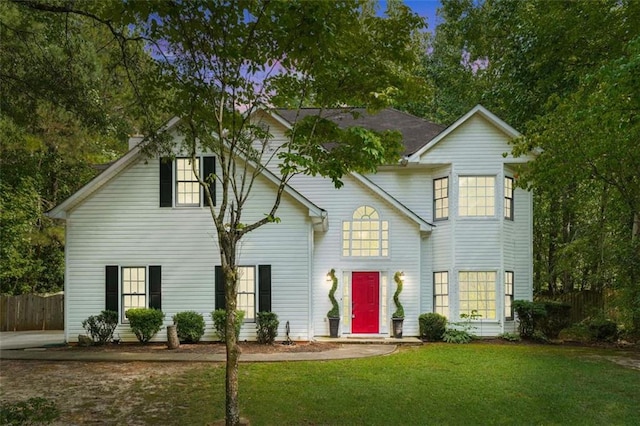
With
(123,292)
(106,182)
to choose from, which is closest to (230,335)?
(123,292)

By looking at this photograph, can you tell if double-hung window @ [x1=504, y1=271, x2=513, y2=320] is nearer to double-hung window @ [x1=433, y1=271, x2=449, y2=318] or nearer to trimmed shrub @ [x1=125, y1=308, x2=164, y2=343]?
double-hung window @ [x1=433, y1=271, x2=449, y2=318]

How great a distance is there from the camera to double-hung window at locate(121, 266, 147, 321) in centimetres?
1409

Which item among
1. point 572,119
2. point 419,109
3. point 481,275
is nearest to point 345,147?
point 572,119

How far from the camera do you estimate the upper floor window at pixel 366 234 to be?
15.8m

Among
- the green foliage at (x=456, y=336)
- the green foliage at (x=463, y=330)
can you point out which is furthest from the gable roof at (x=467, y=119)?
the green foliage at (x=456, y=336)

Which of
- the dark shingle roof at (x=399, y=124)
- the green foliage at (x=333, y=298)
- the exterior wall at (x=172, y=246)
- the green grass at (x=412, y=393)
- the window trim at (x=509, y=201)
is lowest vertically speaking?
the green grass at (x=412, y=393)

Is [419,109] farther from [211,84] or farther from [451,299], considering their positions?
[211,84]

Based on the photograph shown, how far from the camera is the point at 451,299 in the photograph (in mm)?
15383

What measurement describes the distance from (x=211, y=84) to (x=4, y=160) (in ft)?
36.6

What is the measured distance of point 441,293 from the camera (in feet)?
51.8

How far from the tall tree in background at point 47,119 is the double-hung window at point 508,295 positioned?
12371mm

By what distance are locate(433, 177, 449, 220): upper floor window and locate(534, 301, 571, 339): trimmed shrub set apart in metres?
4.26

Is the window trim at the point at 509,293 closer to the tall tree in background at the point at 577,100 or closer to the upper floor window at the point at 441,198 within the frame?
the upper floor window at the point at 441,198

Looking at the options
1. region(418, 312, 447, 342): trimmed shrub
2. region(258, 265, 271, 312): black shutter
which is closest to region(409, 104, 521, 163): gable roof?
region(418, 312, 447, 342): trimmed shrub
